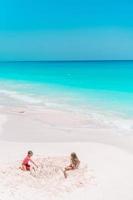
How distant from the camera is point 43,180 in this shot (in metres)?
7.31

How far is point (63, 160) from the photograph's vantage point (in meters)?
8.55

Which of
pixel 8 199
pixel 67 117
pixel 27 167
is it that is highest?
pixel 67 117

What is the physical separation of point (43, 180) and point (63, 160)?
1.31 meters

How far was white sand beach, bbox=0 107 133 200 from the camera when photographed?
689 centimetres

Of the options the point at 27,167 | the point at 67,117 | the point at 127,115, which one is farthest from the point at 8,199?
the point at 127,115

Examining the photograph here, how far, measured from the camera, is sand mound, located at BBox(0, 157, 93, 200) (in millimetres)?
6784

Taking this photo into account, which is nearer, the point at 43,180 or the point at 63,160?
the point at 43,180

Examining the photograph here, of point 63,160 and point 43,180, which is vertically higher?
point 63,160

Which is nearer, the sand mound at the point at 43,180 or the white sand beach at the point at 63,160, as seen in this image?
the sand mound at the point at 43,180

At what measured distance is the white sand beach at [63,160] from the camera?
6895mm

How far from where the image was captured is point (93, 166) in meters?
8.29

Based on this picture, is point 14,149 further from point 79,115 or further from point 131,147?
point 79,115

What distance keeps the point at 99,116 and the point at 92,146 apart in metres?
5.57

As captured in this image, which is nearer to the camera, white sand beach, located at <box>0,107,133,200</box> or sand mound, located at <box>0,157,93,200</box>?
sand mound, located at <box>0,157,93,200</box>
